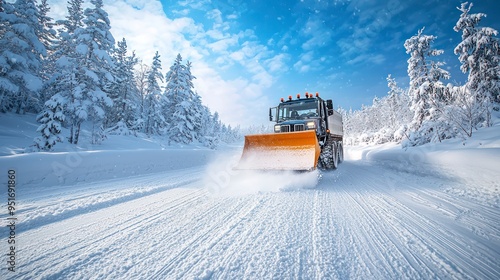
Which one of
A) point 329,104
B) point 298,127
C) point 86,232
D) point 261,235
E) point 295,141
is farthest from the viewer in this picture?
point 329,104

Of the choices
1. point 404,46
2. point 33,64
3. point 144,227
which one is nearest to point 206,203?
point 144,227

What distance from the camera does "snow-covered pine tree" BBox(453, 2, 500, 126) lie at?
14051mm

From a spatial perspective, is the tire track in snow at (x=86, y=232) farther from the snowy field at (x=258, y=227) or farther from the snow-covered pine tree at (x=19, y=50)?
the snow-covered pine tree at (x=19, y=50)

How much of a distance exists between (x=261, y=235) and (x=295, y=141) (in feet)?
12.9

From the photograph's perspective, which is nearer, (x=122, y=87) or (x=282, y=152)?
(x=282, y=152)

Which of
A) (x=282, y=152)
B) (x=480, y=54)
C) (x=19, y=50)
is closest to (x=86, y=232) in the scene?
(x=282, y=152)

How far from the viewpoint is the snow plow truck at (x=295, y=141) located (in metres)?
5.50

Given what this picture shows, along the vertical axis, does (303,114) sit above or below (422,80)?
below

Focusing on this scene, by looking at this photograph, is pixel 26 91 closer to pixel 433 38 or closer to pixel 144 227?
pixel 144 227

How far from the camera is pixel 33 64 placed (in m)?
18.3

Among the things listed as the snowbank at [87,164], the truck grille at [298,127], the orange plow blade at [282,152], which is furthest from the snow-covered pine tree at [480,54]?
the snowbank at [87,164]

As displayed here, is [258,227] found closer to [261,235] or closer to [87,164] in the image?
[261,235]

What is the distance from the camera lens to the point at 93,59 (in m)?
16.2

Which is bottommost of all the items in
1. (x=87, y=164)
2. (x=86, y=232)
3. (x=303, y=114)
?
(x=86, y=232)
